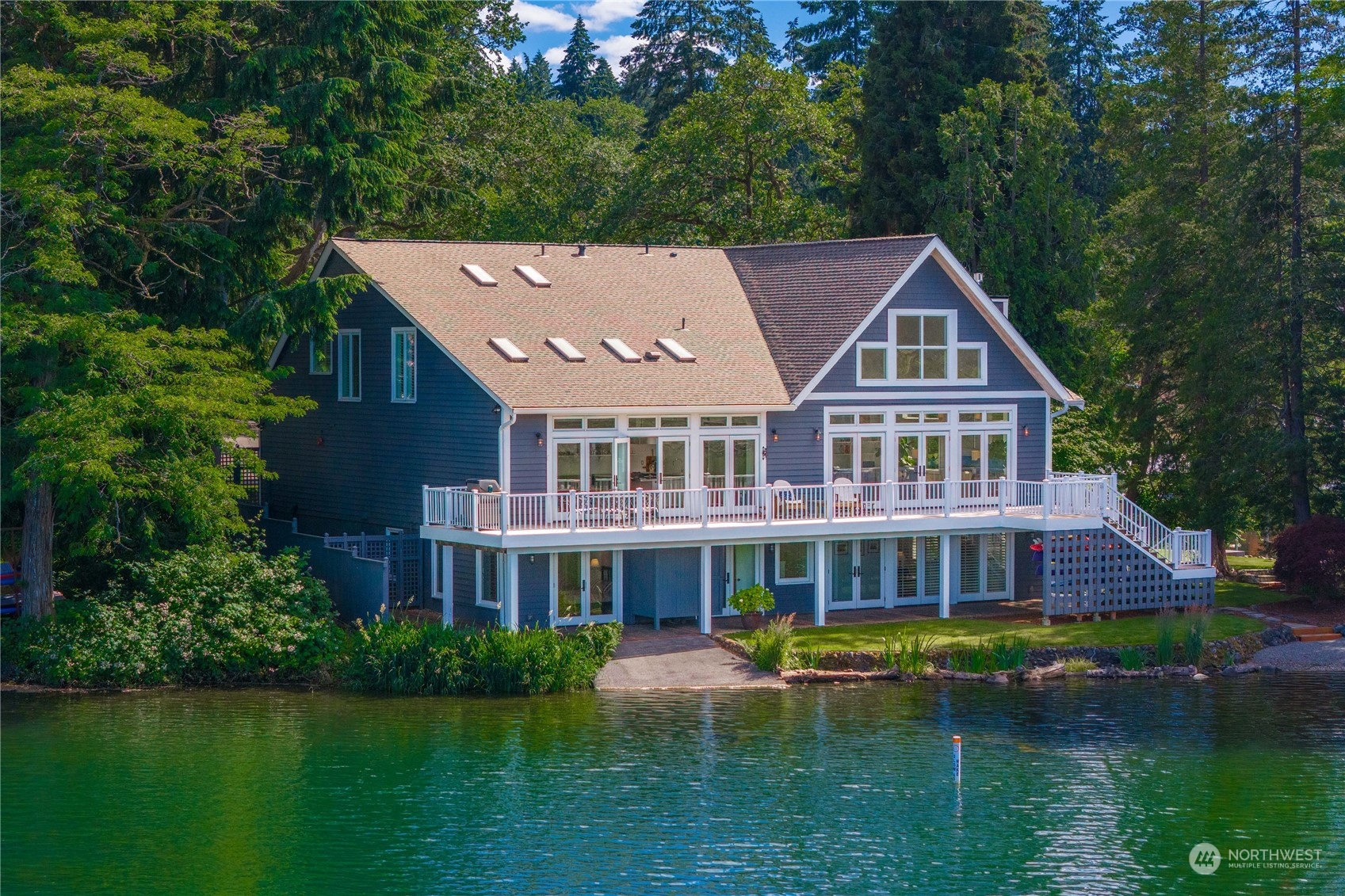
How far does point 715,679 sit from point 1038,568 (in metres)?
11.7

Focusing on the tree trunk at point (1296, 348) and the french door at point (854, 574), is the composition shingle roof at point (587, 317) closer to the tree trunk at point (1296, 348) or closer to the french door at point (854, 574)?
the french door at point (854, 574)

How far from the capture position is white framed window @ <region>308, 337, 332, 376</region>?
39.3 meters

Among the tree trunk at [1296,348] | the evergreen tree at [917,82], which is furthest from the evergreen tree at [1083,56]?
the tree trunk at [1296,348]

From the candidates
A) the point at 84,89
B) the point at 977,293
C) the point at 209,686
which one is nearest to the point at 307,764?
the point at 209,686

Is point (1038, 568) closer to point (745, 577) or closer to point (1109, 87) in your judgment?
point (745, 577)

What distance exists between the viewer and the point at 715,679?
105 ft

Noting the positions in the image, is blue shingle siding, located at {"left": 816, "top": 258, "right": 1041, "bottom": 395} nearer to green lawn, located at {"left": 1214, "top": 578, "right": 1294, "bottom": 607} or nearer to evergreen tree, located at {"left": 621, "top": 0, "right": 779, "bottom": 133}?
green lawn, located at {"left": 1214, "top": 578, "right": 1294, "bottom": 607}

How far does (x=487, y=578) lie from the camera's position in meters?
34.7

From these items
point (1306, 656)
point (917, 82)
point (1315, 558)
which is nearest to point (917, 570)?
point (1306, 656)

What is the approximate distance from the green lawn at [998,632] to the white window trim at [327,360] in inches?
481

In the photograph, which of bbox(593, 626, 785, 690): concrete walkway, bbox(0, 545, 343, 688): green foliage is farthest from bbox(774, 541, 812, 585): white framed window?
bbox(0, 545, 343, 688): green foliage

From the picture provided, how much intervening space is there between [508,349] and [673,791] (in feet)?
41.9

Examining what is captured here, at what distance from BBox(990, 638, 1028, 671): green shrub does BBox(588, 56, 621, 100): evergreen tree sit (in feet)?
277

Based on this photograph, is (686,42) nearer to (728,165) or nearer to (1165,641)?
(728,165)
